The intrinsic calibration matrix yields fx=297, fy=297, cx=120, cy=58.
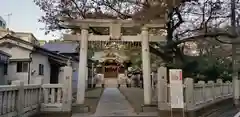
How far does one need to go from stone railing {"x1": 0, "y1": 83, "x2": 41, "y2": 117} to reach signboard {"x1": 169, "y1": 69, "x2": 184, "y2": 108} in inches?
195

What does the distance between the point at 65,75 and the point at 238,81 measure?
11.5m

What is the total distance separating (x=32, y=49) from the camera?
22.8 meters

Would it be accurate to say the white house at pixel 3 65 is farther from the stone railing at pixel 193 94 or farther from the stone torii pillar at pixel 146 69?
the stone railing at pixel 193 94

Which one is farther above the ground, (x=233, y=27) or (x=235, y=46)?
(x=233, y=27)

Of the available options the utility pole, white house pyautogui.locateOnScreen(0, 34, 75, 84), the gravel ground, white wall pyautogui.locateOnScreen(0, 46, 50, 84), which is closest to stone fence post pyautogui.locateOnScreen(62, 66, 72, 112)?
the gravel ground

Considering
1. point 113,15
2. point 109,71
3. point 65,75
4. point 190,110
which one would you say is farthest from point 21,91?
point 109,71

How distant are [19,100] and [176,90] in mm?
5260

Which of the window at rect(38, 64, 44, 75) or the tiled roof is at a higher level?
the tiled roof

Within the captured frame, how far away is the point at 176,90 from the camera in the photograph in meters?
10.5

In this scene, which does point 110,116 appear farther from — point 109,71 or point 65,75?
point 109,71

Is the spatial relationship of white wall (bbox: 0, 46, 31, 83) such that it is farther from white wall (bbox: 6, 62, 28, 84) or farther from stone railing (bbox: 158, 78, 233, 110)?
stone railing (bbox: 158, 78, 233, 110)

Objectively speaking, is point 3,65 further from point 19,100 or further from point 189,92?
point 189,92

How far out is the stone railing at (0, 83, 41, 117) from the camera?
8.00 meters

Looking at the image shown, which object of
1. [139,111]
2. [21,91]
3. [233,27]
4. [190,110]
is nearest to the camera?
[21,91]
